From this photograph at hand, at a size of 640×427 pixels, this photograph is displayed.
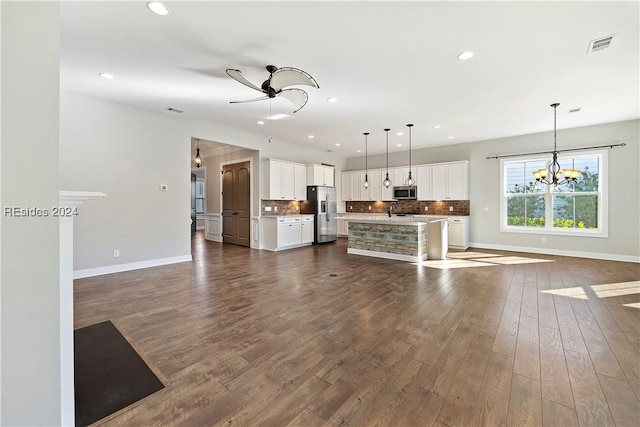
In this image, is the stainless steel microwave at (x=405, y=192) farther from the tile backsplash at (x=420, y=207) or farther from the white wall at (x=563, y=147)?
the white wall at (x=563, y=147)

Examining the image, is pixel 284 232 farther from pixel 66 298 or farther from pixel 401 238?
pixel 66 298

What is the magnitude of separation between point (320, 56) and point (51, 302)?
315 centimetres

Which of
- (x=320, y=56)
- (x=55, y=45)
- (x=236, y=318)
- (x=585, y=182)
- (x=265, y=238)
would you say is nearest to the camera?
(x=55, y=45)

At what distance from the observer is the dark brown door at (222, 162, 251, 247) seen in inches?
298

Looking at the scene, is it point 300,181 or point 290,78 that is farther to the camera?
point 300,181

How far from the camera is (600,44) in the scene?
2.86 meters

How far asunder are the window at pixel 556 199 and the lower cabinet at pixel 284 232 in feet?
17.3

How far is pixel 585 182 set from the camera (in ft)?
20.2

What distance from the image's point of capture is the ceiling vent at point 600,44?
2.76 m

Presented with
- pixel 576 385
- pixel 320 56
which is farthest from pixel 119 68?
pixel 576 385

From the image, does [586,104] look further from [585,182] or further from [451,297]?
[451,297]

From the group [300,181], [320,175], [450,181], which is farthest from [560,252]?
[300,181]

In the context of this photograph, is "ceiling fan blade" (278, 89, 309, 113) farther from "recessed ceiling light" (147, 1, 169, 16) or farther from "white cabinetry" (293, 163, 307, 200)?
"white cabinetry" (293, 163, 307, 200)

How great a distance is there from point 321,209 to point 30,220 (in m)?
7.21
